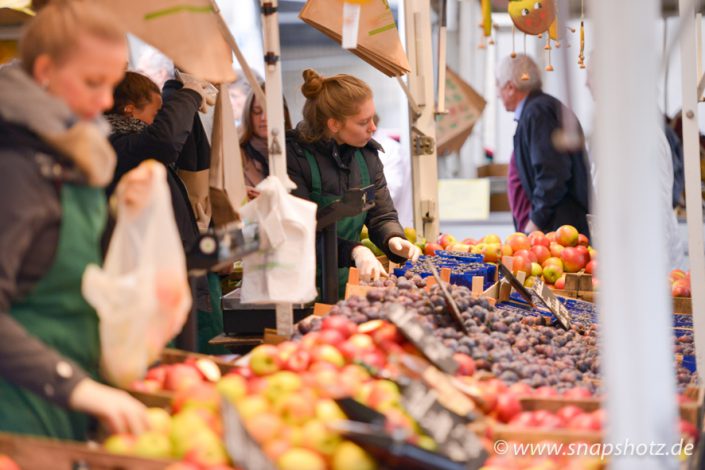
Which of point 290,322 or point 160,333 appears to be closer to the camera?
point 160,333

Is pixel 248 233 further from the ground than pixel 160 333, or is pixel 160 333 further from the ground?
pixel 248 233

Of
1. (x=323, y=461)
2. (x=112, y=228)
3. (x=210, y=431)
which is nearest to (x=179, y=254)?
(x=210, y=431)

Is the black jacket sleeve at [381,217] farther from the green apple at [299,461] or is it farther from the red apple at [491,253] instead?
the green apple at [299,461]

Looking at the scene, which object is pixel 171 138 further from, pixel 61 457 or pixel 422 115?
pixel 422 115

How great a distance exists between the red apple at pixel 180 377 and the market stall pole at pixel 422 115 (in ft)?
10.4

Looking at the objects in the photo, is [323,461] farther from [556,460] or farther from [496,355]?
[496,355]

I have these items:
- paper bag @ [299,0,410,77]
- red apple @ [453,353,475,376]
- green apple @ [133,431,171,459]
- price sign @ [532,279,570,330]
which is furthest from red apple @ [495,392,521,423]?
paper bag @ [299,0,410,77]

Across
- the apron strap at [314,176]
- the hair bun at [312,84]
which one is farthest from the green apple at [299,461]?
the hair bun at [312,84]

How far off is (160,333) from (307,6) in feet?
6.25

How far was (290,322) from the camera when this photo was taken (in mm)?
2508

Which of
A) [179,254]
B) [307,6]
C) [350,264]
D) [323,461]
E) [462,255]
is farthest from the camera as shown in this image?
[462,255]

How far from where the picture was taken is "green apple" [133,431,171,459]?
1609 mm

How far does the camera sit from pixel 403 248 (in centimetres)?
382

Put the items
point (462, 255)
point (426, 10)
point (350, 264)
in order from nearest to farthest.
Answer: point (350, 264), point (462, 255), point (426, 10)
